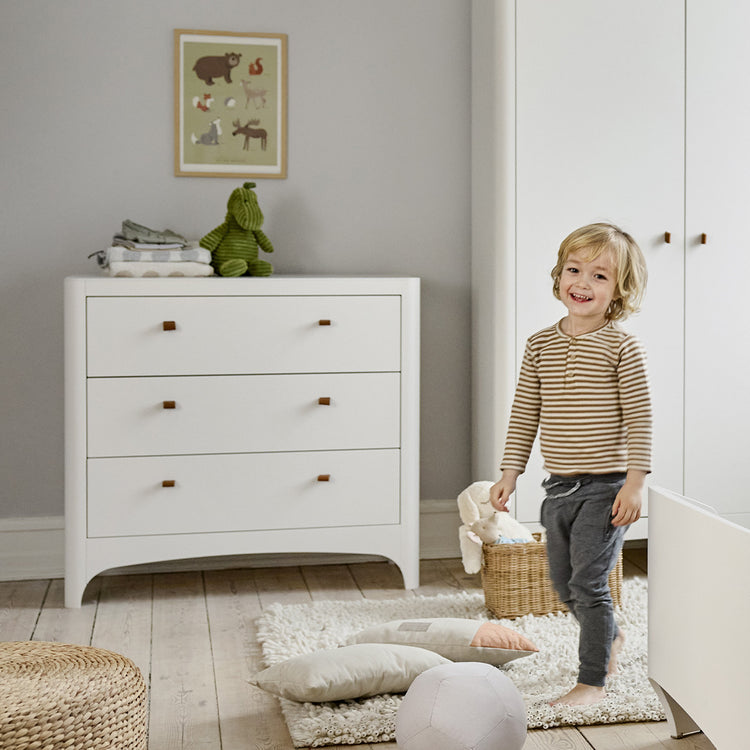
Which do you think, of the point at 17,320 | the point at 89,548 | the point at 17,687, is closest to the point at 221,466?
the point at 89,548

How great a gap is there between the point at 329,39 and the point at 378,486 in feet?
4.63

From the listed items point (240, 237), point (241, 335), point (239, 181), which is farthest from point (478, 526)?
point (239, 181)

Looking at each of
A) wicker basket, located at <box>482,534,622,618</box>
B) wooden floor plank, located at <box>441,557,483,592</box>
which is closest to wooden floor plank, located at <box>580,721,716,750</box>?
wicker basket, located at <box>482,534,622,618</box>

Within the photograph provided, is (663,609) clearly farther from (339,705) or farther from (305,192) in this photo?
(305,192)

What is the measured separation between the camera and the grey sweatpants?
6.69 ft

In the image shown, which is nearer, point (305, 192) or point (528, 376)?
point (528, 376)

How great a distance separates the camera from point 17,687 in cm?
154

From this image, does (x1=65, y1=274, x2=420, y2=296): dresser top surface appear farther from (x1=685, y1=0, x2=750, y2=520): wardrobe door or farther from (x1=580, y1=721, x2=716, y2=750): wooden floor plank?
(x1=580, y1=721, x2=716, y2=750): wooden floor plank

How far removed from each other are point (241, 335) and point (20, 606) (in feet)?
3.14

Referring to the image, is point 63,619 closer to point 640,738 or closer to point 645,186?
point 640,738

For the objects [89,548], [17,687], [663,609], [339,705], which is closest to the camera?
[17,687]

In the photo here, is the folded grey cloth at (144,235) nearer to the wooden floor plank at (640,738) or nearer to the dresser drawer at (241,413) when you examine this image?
the dresser drawer at (241,413)

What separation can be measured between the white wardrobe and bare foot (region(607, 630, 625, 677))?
72 centimetres

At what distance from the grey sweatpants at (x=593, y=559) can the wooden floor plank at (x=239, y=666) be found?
636mm
